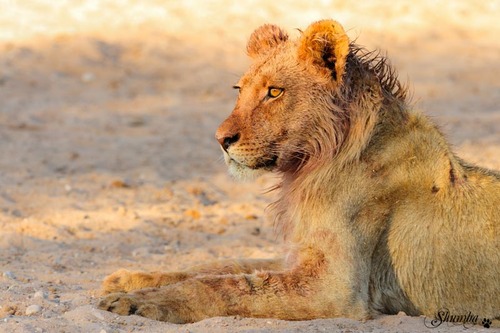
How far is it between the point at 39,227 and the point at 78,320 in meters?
2.69

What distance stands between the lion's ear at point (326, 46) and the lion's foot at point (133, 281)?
5.13 feet

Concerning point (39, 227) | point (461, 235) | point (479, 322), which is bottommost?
point (39, 227)

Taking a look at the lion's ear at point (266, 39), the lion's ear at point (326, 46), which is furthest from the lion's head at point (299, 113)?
the lion's ear at point (266, 39)

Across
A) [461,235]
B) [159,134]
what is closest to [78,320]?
[461,235]

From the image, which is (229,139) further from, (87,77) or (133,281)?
(87,77)

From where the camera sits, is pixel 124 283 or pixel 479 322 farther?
pixel 124 283

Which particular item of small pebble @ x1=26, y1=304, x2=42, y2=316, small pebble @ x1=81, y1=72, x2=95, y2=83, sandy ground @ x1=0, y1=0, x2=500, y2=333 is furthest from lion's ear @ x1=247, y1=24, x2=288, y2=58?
small pebble @ x1=81, y1=72, x2=95, y2=83

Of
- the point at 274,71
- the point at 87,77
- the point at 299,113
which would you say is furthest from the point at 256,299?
the point at 87,77

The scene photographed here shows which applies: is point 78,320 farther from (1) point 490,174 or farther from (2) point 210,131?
(2) point 210,131

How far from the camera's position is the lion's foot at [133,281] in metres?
5.92

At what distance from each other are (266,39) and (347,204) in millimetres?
1296

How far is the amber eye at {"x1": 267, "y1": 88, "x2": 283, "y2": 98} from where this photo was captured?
226 inches

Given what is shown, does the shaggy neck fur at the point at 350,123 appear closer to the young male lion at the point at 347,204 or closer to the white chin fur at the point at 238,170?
the young male lion at the point at 347,204

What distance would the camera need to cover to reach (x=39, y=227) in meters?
7.88
